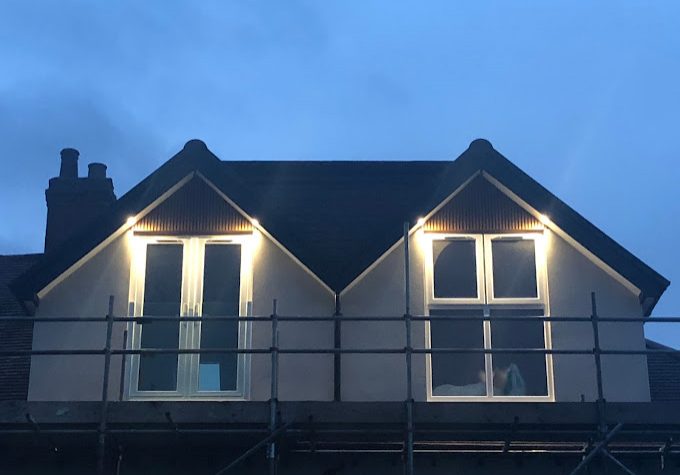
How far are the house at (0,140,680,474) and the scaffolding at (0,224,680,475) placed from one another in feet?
0.14

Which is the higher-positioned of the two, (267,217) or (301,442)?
(267,217)

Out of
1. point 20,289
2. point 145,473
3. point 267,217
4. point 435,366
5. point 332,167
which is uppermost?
point 332,167

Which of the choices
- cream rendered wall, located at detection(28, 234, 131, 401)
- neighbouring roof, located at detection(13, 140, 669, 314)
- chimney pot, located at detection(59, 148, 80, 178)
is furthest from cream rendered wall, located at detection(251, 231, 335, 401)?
chimney pot, located at detection(59, 148, 80, 178)

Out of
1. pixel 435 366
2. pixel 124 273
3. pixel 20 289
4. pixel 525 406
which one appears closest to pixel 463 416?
pixel 525 406

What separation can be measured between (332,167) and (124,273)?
139 inches

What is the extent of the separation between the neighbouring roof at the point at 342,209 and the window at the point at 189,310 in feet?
1.99

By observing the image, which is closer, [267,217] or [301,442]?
[301,442]

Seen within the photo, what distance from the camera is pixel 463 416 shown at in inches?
484

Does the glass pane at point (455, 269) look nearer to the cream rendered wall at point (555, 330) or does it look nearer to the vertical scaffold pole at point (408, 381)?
the cream rendered wall at point (555, 330)

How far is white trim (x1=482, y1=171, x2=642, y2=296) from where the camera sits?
13.9m

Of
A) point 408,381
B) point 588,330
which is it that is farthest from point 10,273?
point 588,330

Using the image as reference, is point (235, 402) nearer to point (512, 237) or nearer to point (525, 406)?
point (525, 406)

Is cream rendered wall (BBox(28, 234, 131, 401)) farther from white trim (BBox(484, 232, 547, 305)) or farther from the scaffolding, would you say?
white trim (BBox(484, 232, 547, 305))

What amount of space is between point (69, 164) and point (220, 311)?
6.41 metres
